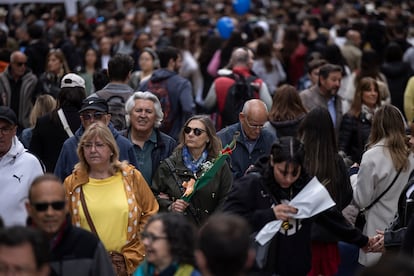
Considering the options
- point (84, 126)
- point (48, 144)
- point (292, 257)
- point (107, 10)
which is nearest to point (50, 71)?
point (48, 144)

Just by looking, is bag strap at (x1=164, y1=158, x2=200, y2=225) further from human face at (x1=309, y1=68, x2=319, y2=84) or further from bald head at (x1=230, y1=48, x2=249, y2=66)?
human face at (x1=309, y1=68, x2=319, y2=84)

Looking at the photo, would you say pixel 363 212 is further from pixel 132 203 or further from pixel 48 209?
pixel 48 209

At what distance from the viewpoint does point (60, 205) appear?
215 inches

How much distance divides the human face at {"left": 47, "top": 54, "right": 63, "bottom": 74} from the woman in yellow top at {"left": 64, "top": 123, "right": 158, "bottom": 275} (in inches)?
224

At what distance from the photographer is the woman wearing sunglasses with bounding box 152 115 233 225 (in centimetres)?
760

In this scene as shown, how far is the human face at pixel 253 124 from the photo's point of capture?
340 inches

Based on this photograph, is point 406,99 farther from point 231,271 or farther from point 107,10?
point 107,10

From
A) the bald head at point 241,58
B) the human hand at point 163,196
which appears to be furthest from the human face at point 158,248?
the bald head at point 241,58

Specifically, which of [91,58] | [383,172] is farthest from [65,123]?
[91,58]

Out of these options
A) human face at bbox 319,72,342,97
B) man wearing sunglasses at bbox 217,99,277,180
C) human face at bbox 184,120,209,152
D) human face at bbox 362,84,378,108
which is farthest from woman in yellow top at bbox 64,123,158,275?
human face at bbox 319,72,342,97

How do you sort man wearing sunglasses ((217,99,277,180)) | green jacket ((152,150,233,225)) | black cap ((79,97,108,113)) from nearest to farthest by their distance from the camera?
1. green jacket ((152,150,233,225))
2. black cap ((79,97,108,113))
3. man wearing sunglasses ((217,99,277,180))

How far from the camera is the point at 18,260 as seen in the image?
4.79 metres

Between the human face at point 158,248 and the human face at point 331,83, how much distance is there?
631cm

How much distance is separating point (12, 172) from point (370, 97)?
16.5 feet
